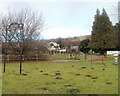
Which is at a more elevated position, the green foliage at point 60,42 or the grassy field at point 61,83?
the green foliage at point 60,42

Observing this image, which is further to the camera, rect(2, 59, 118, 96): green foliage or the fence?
the fence

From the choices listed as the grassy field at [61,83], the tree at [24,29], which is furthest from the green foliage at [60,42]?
the grassy field at [61,83]

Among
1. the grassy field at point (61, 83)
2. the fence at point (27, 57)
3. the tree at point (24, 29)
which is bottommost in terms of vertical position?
the grassy field at point (61, 83)

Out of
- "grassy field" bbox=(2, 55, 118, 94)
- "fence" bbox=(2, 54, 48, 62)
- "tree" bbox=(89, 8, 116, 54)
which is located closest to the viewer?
"grassy field" bbox=(2, 55, 118, 94)

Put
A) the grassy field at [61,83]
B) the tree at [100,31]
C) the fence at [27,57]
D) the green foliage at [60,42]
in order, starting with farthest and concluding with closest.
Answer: the green foliage at [60,42], the tree at [100,31], the fence at [27,57], the grassy field at [61,83]

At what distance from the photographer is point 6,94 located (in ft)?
16.1

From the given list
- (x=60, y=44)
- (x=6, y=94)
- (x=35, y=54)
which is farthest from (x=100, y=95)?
(x=60, y=44)

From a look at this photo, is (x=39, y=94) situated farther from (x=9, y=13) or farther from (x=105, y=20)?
(x=105, y=20)

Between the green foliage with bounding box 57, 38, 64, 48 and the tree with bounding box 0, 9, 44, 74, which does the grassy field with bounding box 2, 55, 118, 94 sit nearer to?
the tree with bounding box 0, 9, 44, 74

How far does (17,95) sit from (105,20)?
121 feet

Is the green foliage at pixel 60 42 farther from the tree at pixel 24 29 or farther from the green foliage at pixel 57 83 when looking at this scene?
the green foliage at pixel 57 83

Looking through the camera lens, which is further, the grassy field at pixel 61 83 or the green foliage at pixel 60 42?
the green foliage at pixel 60 42

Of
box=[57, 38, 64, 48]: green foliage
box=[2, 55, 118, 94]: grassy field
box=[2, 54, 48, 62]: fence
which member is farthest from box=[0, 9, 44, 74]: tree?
box=[57, 38, 64, 48]: green foliage

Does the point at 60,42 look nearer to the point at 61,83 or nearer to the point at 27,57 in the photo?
the point at 27,57
